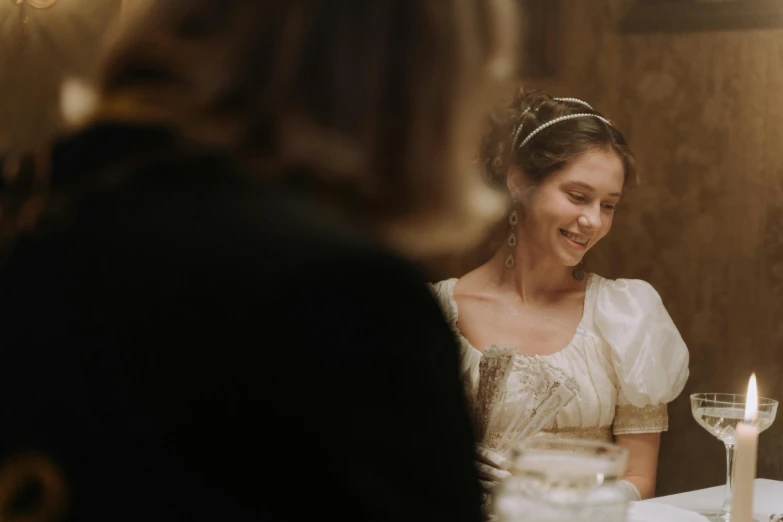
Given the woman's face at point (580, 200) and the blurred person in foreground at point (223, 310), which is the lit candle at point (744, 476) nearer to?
the blurred person in foreground at point (223, 310)

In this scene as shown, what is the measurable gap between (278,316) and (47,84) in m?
2.13

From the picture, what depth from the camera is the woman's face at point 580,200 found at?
84.7 inches

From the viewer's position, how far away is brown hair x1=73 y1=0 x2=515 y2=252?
0.64 m

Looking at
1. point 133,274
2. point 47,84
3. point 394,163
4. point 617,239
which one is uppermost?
point 47,84

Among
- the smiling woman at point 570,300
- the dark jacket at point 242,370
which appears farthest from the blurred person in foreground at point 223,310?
the smiling woman at point 570,300

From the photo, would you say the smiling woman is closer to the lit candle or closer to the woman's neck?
the woman's neck

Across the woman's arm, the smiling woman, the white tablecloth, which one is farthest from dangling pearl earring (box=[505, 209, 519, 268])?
the white tablecloth

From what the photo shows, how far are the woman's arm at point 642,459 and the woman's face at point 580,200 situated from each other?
0.49 metres

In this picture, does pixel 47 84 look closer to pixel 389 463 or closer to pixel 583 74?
pixel 583 74


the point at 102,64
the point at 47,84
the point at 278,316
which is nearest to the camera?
the point at 278,316

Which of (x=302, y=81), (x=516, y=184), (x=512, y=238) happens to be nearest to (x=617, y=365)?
(x=512, y=238)

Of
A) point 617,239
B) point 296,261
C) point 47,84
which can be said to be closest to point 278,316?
point 296,261

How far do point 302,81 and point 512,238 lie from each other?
5.48 ft

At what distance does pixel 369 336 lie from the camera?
545 millimetres
